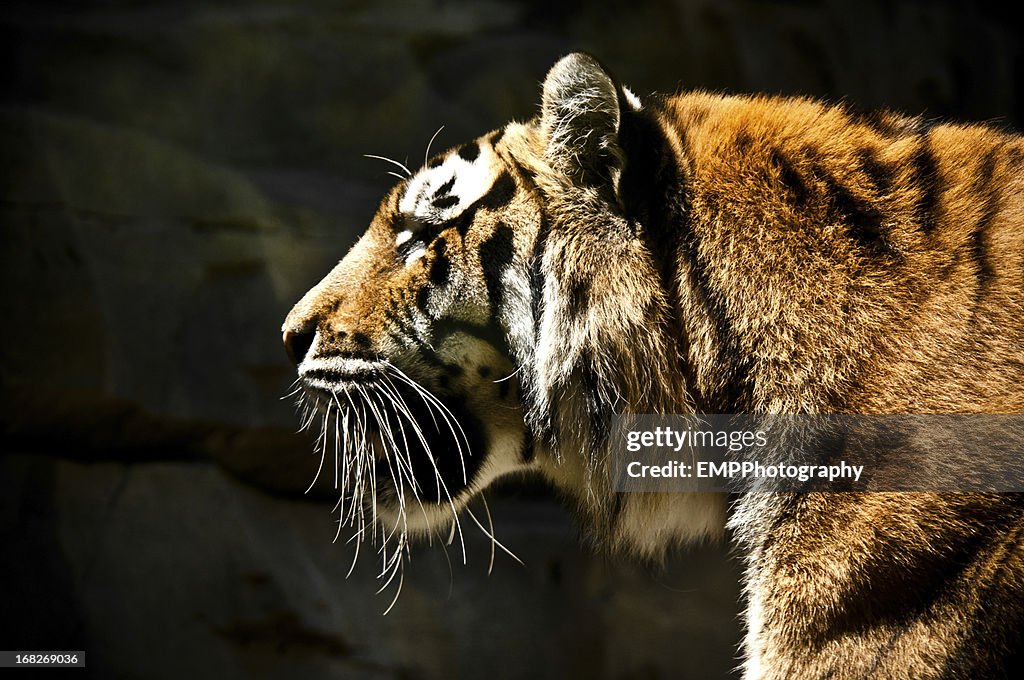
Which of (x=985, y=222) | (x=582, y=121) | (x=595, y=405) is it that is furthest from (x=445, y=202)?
(x=985, y=222)

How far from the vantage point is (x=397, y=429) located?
57.5 inches

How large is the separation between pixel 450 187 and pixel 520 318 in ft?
0.74

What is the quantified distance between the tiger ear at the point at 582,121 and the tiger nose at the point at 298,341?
0.44m

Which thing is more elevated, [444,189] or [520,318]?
[444,189]

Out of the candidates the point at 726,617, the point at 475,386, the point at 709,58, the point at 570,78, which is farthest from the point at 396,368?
the point at 709,58

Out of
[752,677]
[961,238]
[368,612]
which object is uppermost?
[961,238]

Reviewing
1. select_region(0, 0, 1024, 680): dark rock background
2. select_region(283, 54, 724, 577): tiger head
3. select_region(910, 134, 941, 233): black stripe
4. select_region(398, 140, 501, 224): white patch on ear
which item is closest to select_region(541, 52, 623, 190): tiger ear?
select_region(283, 54, 724, 577): tiger head

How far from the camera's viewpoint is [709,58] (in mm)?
2781

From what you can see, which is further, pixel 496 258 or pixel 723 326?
pixel 496 258

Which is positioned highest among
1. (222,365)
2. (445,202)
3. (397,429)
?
(445,202)

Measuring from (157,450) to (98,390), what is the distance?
198 mm

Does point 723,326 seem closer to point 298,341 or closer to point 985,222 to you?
point 985,222

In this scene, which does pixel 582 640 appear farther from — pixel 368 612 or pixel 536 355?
pixel 536 355

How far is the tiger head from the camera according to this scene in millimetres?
1204
